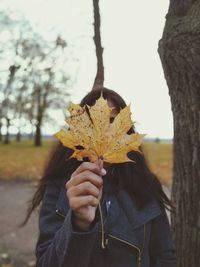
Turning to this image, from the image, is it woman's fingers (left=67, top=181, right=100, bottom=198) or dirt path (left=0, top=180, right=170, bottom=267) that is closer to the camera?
woman's fingers (left=67, top=181, right=100, bottom=198)

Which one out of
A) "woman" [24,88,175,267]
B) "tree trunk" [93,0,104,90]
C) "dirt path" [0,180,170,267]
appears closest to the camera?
"woman" [24,88,175,267]

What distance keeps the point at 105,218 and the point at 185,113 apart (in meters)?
0.87

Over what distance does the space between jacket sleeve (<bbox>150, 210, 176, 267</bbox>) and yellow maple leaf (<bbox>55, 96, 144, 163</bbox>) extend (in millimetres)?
645

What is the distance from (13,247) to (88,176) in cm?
483

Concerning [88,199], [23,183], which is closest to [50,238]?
[88,199]

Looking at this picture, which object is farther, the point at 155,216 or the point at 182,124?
the point at 182,124

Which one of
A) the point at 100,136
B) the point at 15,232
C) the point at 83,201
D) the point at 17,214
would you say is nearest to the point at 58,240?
the point at 83,201

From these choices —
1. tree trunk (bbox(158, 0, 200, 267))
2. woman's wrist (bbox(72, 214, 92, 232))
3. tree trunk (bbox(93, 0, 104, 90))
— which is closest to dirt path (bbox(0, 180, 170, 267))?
tree trunk (bbox(93, 0, 104, 90))

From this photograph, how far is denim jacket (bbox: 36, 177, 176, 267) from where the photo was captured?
64.8 inches

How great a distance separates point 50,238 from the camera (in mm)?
1812

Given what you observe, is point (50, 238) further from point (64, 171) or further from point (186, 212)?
point (186, 212)

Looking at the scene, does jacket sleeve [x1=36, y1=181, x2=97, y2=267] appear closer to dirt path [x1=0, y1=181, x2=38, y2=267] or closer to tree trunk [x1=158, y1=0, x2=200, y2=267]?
tree trunk [x1=158, y1=0, x2=200, y2=267]

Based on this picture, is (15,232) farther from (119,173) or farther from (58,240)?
(58,240)

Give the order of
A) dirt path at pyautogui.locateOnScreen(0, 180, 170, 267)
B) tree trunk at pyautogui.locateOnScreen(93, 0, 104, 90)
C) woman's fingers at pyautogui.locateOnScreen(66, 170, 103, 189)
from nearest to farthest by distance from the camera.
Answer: woman's fingers at pyautogui.locateOnScreen(66, 170, 103, 189)
tree trunk at pyautogui.locateOnScreen(93, 0, 104, 90)
dirt path at pyautogui.locateOnScreen(0, 180, 170, 267)
